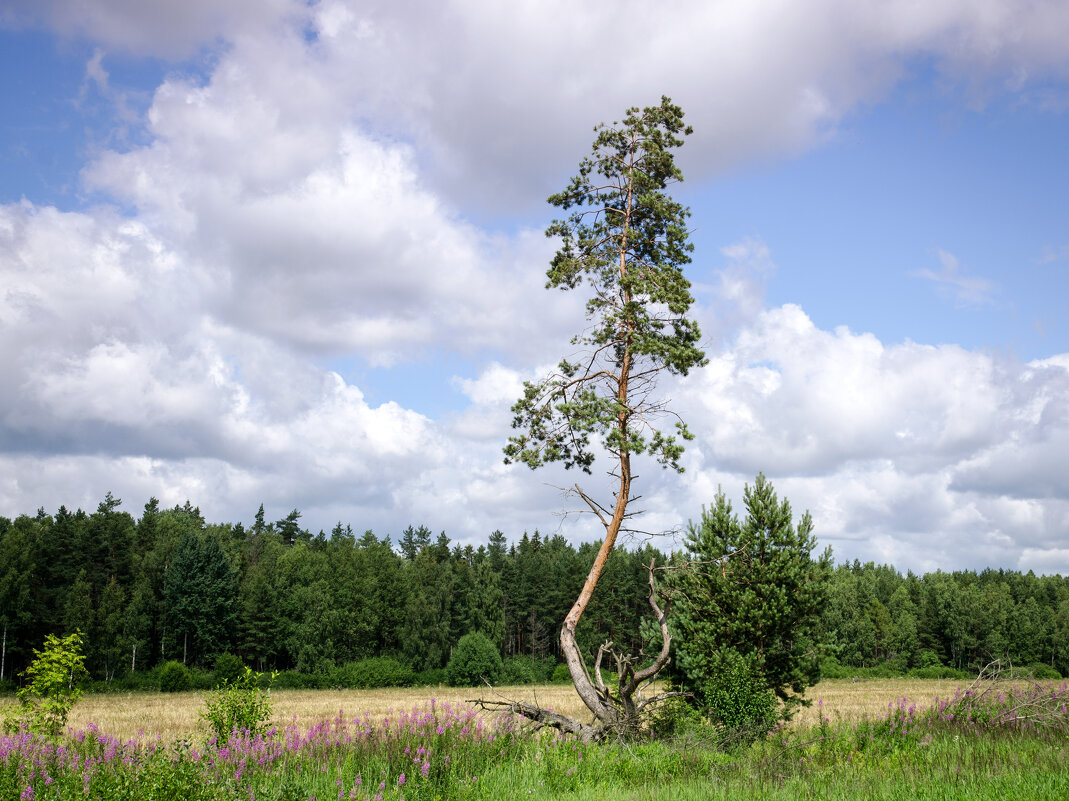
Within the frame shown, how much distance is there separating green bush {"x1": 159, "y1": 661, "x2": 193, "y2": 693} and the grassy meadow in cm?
4300

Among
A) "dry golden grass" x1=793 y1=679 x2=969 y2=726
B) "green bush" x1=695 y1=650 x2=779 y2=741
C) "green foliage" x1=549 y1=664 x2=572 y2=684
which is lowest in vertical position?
"green foliage" x1=549 y1=664 x2=572 y2=684

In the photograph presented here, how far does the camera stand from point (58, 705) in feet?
42.2

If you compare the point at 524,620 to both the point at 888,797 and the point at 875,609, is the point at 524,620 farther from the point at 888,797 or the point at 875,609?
the point at 888,797

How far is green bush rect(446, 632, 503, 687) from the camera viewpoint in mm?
49281

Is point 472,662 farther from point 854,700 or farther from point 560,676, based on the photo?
point 854,700

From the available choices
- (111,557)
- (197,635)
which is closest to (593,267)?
(197,635)

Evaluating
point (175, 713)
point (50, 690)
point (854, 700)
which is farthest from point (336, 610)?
point (50, 690)

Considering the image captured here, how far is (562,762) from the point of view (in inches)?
382

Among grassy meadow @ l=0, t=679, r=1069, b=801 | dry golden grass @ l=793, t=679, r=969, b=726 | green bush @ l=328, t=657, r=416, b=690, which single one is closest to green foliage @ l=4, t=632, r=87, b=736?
grassy meadow @ l=0, t=679, r=1069, b=801

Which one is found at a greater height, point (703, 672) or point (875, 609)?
point (703, 672)

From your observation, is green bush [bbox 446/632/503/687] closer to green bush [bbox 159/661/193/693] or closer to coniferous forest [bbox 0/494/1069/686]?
coniferous forest [bbox 0/494/1069/686]

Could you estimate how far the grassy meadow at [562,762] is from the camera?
736 centimetres

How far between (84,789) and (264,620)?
66110mm

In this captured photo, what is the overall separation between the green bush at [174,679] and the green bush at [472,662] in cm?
1805
